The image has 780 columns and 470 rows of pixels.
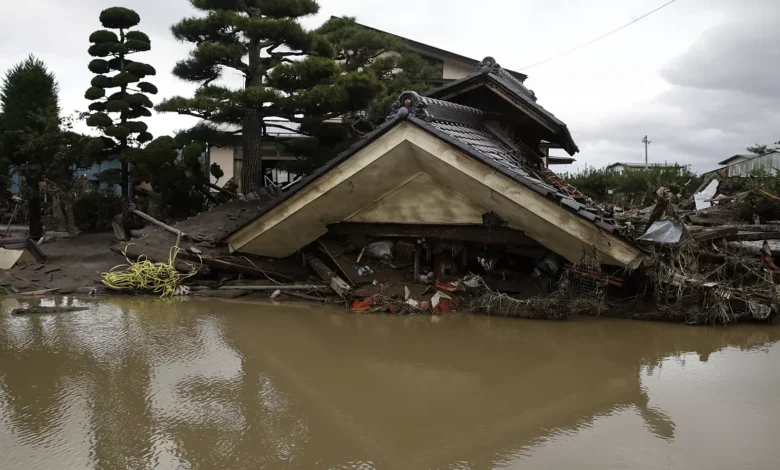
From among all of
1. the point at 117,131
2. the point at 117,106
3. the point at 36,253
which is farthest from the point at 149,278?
the point at 117,106

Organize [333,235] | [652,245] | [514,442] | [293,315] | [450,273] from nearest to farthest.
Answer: [514,442]
[652,245]
[293,315]
[450,273]
[333,235]

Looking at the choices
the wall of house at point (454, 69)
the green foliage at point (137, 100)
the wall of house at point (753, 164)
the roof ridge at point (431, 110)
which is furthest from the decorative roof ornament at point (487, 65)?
the wall of house at point (753, 164)

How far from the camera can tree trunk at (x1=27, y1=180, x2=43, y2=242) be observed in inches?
505

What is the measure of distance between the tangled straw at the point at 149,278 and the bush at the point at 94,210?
782cm

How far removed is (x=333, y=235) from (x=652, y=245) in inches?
170

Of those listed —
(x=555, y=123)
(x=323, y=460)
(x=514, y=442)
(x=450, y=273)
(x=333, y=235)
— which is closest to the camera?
(x=323, y=460)

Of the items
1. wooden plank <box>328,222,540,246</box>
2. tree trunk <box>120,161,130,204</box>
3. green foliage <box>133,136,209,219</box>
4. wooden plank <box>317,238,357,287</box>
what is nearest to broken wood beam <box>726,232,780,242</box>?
wooden plank <box>328,222,540,246</box>

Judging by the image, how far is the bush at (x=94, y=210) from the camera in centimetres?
1518

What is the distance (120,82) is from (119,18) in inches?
67.6

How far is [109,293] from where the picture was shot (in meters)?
7.98

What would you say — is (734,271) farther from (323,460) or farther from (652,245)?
(323,460)

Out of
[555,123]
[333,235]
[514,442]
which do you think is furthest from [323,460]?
[555,123]

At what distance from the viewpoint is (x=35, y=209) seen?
42.7 ft

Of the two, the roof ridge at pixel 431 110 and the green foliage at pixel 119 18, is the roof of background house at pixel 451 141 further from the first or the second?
the green foliage at pixel 119 18
